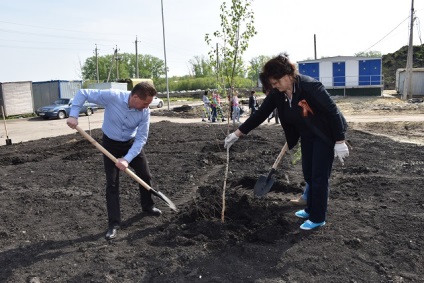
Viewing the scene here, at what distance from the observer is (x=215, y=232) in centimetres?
413

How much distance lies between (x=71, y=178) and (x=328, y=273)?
522cm

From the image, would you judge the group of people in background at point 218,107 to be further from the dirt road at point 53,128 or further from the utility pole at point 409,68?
the utility pole at point 409,68

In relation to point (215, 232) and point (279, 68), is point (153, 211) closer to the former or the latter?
point (215, 232)

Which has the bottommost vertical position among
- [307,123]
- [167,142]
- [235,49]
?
[167,142]

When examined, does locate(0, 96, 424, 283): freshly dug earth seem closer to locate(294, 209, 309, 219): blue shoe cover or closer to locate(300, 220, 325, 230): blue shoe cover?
locate(300, 220, 325, 230): blue shoe cover

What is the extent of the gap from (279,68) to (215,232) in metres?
1.77

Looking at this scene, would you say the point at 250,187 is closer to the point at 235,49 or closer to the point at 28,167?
the point at 235,49

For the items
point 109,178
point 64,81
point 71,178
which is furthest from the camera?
point 64,81

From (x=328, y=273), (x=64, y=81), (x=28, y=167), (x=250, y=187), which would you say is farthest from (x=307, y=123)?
(x=64, y=81)

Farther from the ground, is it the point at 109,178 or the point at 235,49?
the point at 235,49

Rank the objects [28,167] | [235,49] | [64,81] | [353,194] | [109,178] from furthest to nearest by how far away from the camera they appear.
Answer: [64,81], [28,167], [353,194], [235,49], [109,178]

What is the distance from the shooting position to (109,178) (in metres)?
4.31

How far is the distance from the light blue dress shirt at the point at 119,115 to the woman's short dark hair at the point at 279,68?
1.43 m

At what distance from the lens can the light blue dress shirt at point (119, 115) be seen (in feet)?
13.8
